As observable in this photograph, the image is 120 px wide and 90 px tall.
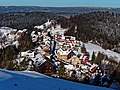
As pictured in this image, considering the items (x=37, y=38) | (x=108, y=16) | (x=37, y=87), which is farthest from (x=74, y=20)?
(x=37, y=87)

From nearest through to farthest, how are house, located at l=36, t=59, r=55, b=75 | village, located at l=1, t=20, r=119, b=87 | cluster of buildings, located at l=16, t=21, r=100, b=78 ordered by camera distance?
village, located at l=1, t=20, r=119, b=87 < house, located at l=36, t=59, r=55, b=75 < cluster of buildings, located at l=16, t=21, r=100, b=78

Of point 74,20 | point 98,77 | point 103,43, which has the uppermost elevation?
point 74,20

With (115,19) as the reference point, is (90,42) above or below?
Answer: below

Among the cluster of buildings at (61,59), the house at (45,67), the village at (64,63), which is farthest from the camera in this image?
the cluster of buildings at (61,59)

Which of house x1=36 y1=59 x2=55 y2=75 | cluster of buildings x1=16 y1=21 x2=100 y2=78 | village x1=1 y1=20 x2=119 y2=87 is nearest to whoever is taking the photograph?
village x1=1 y1=20 x2=119 y2=87

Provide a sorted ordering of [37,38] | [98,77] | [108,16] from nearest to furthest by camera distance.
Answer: [98,77] → [37,38] → [108,16]

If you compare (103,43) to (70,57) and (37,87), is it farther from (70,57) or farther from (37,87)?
(37,87)

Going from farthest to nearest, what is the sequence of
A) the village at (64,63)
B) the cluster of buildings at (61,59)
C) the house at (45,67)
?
the cluster of buildings at (61,59), the house at (45,67), the village at (64,63)

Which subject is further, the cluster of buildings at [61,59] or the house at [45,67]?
the cluster of buildings at [61,59]

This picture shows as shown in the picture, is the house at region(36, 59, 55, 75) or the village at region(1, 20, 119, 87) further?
the house at region(36, 59, 55, 75)

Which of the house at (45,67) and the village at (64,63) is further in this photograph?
the house at (45,67)

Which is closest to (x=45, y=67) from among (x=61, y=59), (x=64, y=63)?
(x=64, y=63)
